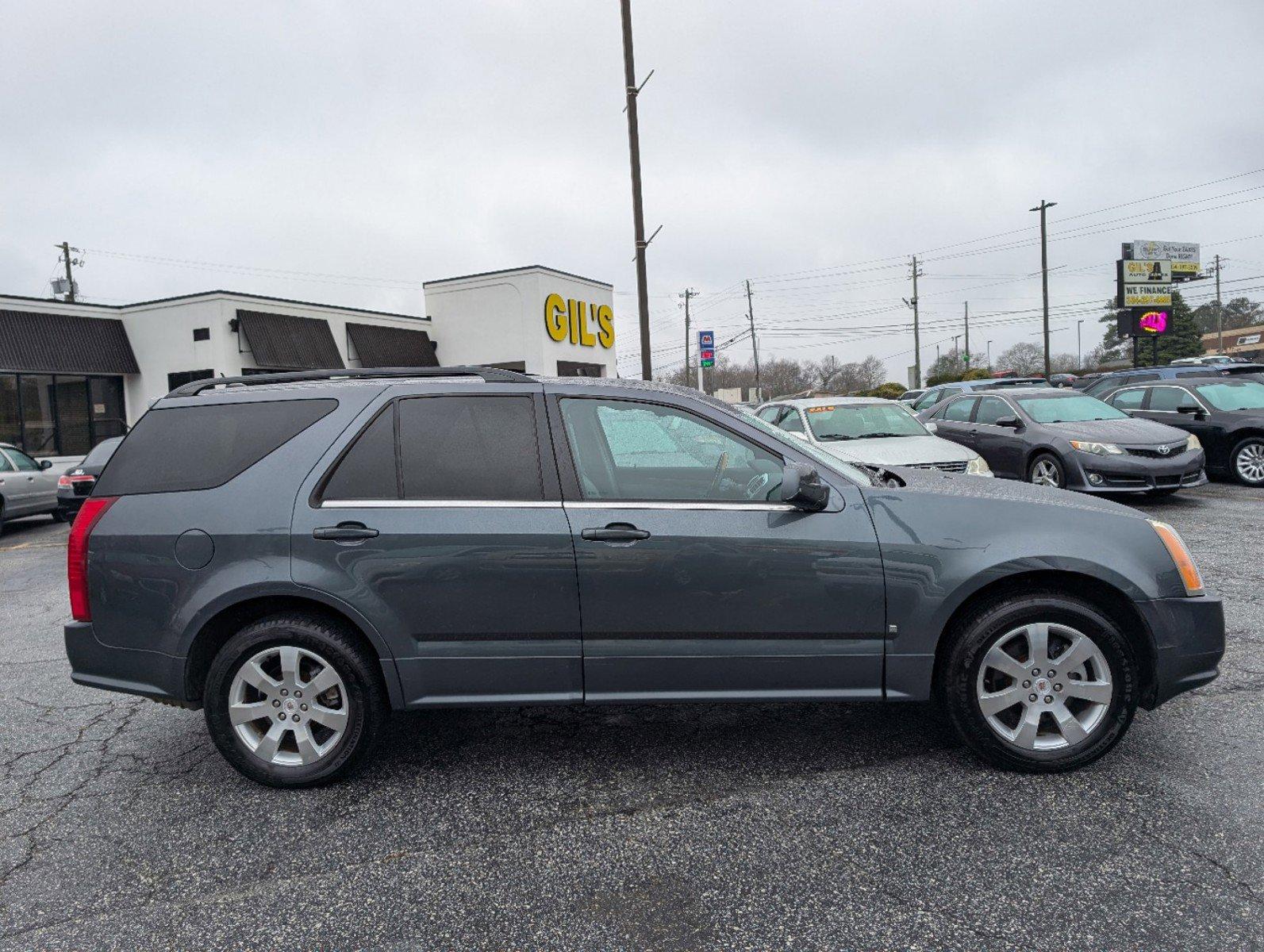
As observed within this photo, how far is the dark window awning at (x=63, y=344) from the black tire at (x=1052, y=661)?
24.2 metres

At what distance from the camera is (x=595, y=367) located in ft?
107

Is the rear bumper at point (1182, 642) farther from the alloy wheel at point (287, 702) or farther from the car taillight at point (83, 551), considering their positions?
the car taillight at point (83, 551)

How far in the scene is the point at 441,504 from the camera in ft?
11.4

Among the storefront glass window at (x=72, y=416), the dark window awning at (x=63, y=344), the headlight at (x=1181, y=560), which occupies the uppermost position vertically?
the dark window awning at (x=63, y=344)

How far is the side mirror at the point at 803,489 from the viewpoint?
3.32m

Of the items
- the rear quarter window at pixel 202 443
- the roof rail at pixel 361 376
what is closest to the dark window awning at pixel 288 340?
the roof rail at pixel 361 376

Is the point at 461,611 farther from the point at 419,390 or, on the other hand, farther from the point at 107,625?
the point at 107,625

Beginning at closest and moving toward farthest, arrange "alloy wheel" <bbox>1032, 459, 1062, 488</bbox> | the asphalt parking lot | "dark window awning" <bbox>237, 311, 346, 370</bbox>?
the asphalt parking lot, "alloy wheel" <bbox>1032, 459, 1062, 488</bbox>, "dark window awning" <bbox>237, 311, 346, 370</bbox>

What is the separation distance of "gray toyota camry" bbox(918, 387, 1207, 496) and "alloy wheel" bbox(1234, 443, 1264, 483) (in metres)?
1.21

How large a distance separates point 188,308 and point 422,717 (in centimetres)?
2277

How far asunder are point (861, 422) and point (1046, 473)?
2822 millimetres

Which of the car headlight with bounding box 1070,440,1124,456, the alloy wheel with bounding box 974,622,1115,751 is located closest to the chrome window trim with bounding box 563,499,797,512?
the alloy wheel with bounding box 974,622,1115,751

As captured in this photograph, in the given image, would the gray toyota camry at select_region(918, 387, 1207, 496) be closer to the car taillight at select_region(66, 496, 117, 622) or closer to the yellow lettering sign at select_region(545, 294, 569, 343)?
the car taillight at select_region(66, 496, 117, 622)

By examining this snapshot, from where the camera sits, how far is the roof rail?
3729 mm
